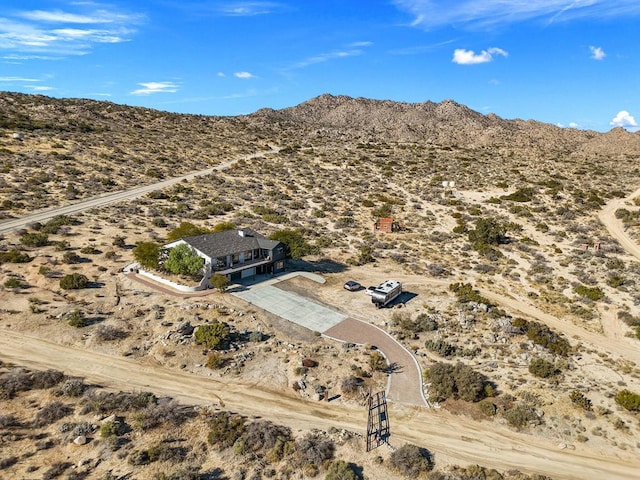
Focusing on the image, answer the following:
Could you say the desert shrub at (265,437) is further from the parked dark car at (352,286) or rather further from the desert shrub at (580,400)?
the parked dark car at (352,286)

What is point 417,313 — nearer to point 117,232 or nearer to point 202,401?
point 202,401

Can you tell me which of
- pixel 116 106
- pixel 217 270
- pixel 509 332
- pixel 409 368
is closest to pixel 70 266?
pixel 217 270

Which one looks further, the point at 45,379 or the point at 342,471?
the point at 45,379

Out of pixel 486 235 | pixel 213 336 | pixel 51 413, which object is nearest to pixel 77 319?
pixel 51 413

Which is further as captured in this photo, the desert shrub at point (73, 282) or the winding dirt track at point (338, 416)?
the desert shrub at point (73, 282)

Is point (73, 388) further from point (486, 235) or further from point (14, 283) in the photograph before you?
point (486, 235)

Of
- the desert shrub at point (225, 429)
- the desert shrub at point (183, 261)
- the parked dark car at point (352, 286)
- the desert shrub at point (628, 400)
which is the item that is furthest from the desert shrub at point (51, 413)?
the desert shrub at point (628, 400)
